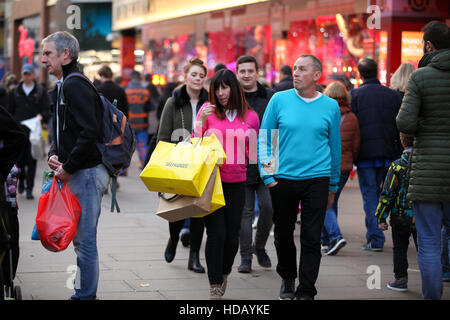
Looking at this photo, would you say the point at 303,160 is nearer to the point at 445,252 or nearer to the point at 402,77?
the point at 445,252

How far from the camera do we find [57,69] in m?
5.81

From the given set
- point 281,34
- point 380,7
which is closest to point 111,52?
point 281,34

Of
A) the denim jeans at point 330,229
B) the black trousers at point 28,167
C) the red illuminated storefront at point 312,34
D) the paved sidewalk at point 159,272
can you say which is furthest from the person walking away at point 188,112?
the black trousers at point 28,167

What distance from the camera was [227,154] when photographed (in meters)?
6.53

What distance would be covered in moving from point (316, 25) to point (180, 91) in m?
8.85

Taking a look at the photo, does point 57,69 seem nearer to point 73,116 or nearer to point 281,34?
point 73,116

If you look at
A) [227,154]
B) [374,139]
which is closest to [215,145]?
[227,154]

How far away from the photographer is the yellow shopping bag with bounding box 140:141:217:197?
6.04m

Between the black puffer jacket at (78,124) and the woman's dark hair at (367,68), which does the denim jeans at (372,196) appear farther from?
the black puffer jacket at (78,124)

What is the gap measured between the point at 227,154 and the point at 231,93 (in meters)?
0.48

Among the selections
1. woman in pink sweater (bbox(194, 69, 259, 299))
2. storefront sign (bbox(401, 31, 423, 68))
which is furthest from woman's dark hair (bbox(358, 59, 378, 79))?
storefront sign (bbox(401, 31, 423, 68))

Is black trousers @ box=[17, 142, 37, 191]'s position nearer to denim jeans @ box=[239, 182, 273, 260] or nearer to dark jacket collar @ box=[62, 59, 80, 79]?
denim jeans @ box=[239, 182, 273, 260]

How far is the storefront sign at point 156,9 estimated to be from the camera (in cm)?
2098

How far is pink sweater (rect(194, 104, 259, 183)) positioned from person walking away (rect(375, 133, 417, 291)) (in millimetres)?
1155
